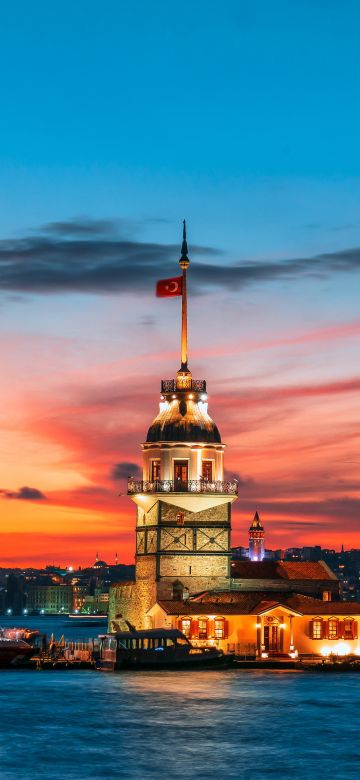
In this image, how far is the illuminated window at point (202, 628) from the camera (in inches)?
4197

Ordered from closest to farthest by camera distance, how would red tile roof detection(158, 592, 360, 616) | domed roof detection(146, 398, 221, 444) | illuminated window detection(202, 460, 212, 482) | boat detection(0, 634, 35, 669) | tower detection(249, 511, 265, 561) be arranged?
red tile roof detection(158, 592, 360, 616), boat detection(0, 634, 35, 669), domed roof detection(146, 398, 221, 444), illuminated window detection(202, 460, 212, 482), tower detection(249, 511, 265, 561)

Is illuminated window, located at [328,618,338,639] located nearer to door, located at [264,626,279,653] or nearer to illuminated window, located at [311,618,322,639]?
illuminated window, located at [311,618,322,639]

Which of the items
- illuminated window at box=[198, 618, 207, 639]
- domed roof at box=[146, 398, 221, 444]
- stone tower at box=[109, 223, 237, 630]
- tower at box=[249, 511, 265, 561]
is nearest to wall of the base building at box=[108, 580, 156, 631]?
stone tower at box=[109, 223, 237, 630]

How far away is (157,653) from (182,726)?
75.6 ft

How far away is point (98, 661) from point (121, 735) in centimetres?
2882

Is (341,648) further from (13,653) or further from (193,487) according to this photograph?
→ (13,653)

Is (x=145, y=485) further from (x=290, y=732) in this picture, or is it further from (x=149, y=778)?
(x=149, y=778)

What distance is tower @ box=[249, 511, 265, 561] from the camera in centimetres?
16195

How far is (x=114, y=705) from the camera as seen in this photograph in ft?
289

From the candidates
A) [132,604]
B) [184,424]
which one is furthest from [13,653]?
[184,424]

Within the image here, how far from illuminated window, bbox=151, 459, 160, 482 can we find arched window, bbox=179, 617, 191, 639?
410 inches

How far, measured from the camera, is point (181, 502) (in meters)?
111

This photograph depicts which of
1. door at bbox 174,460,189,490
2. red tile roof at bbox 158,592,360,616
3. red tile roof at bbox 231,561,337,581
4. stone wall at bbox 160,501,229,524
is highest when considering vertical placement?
door at bbox 174,460,189,490

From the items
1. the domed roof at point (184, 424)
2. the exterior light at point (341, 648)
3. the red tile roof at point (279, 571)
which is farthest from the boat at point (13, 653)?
the exterior light at point (341, 648)
